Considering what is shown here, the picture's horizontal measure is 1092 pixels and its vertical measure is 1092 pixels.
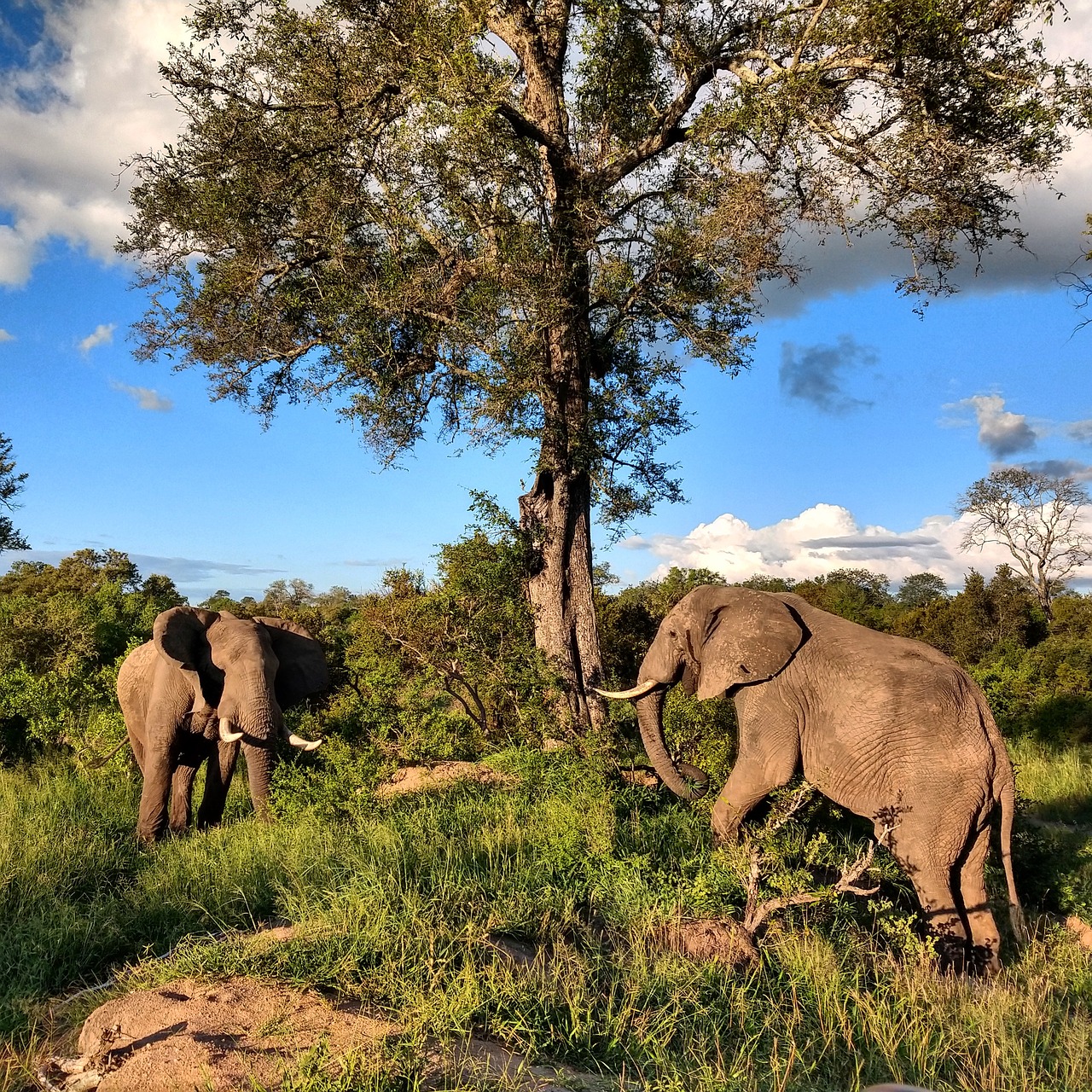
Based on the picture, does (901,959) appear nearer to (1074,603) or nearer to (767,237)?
(767,237)

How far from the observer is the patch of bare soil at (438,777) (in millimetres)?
10064

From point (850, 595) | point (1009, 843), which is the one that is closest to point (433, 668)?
point (1009, 843)

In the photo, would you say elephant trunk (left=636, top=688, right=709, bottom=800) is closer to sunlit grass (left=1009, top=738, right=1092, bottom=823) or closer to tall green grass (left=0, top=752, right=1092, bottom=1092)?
tall green grass (left=0, top=752, right=1092, bottom=1092)

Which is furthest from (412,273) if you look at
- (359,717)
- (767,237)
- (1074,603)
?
(1074,603)

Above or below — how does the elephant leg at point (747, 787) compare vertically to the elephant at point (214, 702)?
below

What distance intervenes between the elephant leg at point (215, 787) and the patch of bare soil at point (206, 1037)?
5.65 m

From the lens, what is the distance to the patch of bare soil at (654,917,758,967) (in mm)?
5680

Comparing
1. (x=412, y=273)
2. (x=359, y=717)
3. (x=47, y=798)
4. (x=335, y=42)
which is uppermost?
(x=335, y=42)

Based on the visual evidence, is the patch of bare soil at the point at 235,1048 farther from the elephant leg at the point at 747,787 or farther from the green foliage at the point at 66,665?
the green foliage at the point at 66,665

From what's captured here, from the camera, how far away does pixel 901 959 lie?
19.6ft

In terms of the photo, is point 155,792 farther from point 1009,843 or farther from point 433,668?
point 1009,843

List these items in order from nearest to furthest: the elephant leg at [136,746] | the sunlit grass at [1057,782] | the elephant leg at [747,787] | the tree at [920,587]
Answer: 1. the elephant leg at [747,787]
2. the elephant leg at [136,746]
3. the sunlit grass at [1057,782]
4. the tree at [920,587]

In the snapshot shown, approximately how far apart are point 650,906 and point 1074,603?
32.0 meters

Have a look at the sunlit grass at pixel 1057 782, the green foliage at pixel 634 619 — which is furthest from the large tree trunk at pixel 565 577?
the sunlit grass at pixel 1057 782
